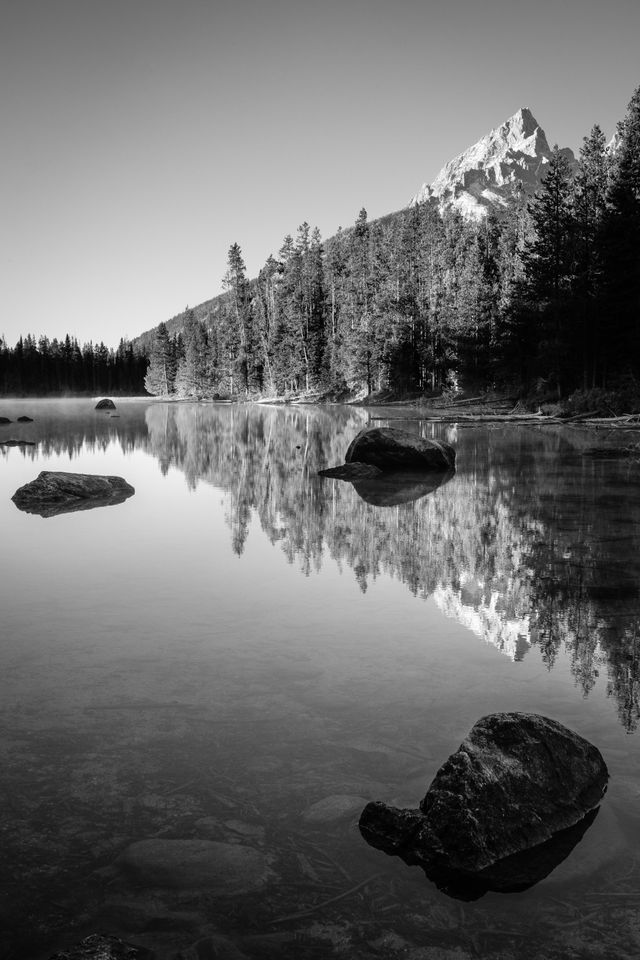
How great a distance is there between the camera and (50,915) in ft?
8.99

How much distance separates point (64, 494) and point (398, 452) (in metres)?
8.58

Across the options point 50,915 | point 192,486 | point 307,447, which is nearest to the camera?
point 50,915

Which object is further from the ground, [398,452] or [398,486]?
[398,452]

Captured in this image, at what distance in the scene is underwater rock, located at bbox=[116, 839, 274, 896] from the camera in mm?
2938

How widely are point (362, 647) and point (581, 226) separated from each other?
3936 centimetres

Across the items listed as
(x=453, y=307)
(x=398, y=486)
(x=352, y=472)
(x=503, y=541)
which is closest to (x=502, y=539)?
(x=503, y=541)

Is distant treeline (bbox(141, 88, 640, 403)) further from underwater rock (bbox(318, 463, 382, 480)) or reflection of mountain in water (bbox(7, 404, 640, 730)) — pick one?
underwater rock (bbox(318, 463, 382, 480))

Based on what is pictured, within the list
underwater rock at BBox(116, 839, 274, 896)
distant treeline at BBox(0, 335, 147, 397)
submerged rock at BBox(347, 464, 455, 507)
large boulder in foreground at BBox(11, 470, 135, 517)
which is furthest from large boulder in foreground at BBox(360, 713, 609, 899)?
distant treeline at BBox(0, 335, 147, 397)

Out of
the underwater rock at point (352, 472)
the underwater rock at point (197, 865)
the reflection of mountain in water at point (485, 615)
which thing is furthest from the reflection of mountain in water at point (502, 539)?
the underwater rock at point (197, 865)

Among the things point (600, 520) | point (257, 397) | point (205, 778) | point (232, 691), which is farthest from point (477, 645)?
point (257, 397)

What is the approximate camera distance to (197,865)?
3.05 meters

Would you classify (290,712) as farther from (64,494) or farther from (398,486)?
(398,486)

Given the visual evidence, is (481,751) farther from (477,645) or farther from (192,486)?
(192,486)

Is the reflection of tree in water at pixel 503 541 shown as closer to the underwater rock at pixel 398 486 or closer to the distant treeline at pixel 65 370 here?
the underwater rock at pixel 398 486
